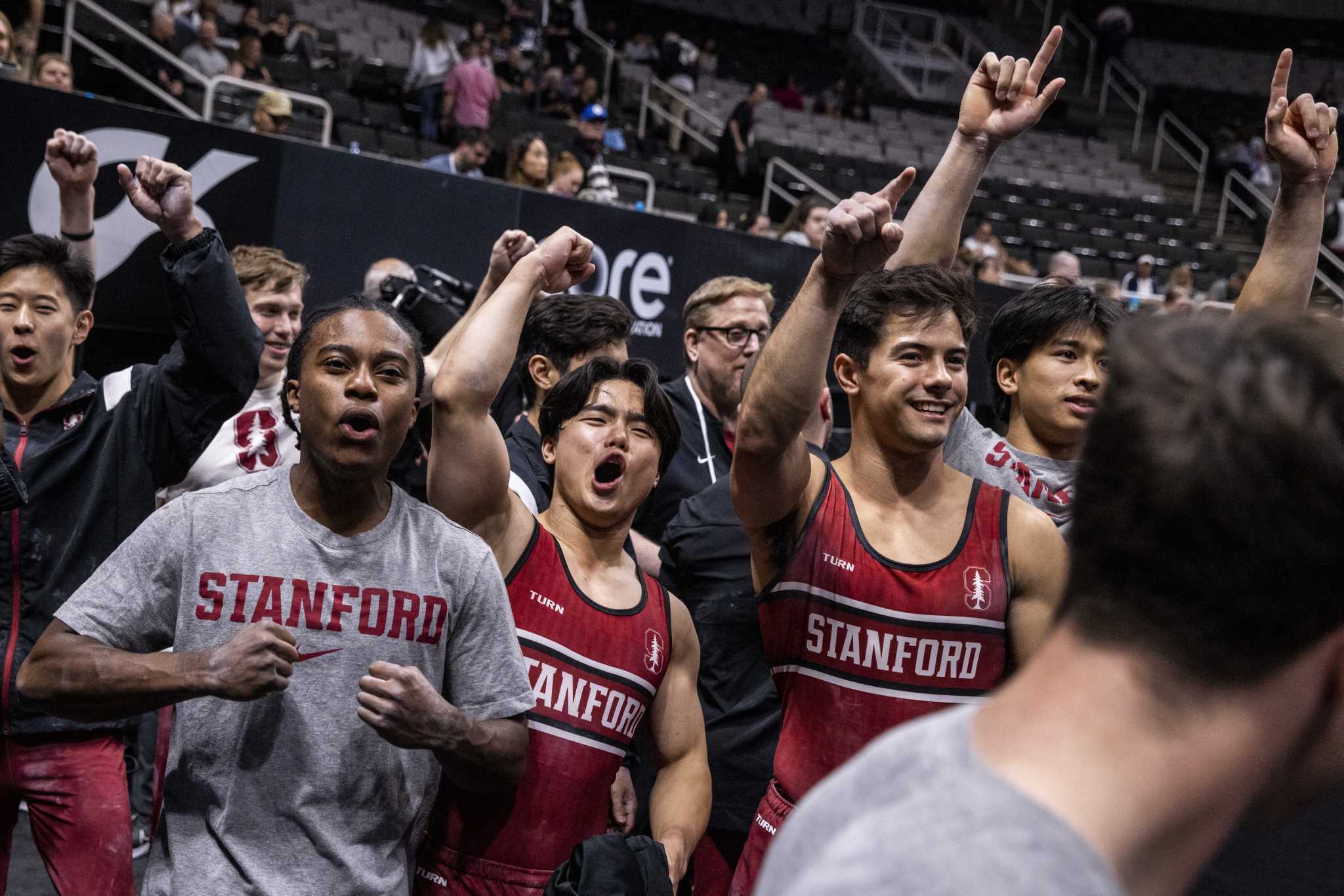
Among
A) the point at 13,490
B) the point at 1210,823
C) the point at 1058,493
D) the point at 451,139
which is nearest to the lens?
the point at 1210,823

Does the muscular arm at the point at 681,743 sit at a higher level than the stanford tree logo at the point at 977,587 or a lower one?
lower

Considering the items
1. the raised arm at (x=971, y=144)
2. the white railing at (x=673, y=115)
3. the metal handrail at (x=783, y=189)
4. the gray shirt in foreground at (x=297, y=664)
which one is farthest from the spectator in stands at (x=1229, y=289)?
the gray shirt in foreground at (x=297, y=664)

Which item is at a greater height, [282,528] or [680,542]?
[282,528]

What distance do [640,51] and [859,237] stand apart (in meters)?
13.5

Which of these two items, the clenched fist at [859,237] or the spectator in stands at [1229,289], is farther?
the spectator in stands at [1229,289]

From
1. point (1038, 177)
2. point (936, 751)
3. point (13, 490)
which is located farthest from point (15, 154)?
point (1038, 177)

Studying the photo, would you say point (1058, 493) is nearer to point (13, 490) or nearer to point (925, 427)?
point (925, 427)

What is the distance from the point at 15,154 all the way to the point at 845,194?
1000cm

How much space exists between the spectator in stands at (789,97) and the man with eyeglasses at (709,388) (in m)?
13.5

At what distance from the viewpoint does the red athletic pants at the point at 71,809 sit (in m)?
2.61

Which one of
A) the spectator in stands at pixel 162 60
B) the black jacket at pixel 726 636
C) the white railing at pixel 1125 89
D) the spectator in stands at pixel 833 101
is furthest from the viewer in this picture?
the white railing at pixel 1125 89

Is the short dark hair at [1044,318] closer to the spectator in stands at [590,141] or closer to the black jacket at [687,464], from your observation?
the black jacket at [687,464]

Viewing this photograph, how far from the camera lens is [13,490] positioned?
96.5 inches

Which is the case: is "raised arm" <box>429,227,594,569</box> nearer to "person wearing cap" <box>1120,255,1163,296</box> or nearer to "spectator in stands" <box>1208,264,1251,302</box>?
"spectator in stands" <box>1208,264,1251,302</box>
